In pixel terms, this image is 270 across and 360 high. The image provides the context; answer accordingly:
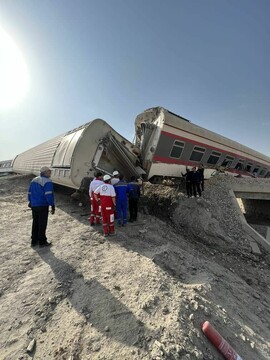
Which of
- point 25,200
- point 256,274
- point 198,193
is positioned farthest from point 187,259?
point 25,200

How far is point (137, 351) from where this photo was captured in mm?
2385

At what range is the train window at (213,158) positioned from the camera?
12664 millimetres

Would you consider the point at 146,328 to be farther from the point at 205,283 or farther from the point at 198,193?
the point at 198,193

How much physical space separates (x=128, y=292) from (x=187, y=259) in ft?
7.78

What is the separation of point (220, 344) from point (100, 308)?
1.50 metres

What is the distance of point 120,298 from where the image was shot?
3270 millimetres

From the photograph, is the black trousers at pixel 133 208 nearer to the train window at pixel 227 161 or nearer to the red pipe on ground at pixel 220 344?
the red pipe on ground at pixel 220 344

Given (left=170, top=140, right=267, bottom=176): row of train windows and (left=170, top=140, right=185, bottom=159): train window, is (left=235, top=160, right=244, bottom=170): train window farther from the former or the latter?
(left=170, top=140, right=185, bottom=159): train window

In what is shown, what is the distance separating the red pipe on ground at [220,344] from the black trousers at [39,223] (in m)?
3.80

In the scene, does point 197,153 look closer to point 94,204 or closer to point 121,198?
point 121,198

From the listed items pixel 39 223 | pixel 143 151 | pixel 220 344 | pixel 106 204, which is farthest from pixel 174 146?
pixel 220 344

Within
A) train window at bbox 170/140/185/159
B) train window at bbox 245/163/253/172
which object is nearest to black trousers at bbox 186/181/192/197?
train window at bbox 170/140/185/159

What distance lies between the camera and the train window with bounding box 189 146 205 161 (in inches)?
450

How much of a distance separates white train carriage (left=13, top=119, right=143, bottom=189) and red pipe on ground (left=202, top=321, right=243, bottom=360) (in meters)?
5.60
